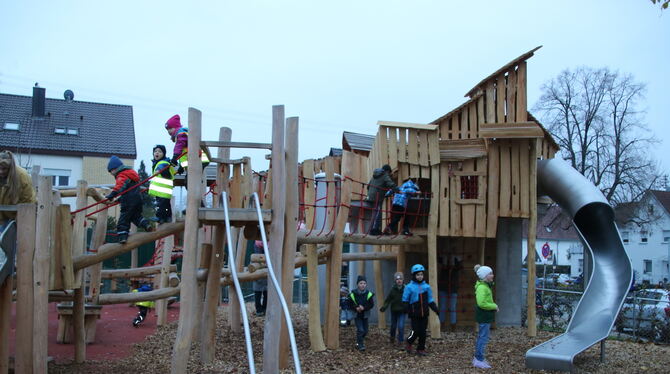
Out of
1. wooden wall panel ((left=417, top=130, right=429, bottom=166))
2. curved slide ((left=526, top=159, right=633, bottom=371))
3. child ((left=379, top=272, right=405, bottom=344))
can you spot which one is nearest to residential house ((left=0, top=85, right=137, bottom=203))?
wooden wall panel ((left=417, top=130, right=429, bottom=166))

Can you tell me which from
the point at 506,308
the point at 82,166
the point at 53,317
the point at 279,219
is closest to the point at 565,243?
the point at 82,166

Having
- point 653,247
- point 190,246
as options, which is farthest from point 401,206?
point 653,247

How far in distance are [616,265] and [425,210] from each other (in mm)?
3531

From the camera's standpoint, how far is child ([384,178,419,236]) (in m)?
13.3

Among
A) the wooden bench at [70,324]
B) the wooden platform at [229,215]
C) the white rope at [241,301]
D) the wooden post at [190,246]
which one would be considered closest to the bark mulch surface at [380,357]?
the wooden bench at [70,324]

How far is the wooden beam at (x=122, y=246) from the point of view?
29.0 ft

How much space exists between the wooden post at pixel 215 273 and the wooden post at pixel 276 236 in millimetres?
785

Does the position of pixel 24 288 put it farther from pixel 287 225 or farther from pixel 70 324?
pixel 70 324

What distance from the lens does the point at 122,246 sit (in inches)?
360

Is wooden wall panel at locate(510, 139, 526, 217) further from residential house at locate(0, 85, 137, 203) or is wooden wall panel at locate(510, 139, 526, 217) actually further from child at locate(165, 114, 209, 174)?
residential house at locate(0, 85, 137, 203)

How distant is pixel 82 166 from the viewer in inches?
1419

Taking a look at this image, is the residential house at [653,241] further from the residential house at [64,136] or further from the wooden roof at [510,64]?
the wooden roof at [510,64]

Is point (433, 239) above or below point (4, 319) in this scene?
above

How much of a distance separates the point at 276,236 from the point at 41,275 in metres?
2.60
